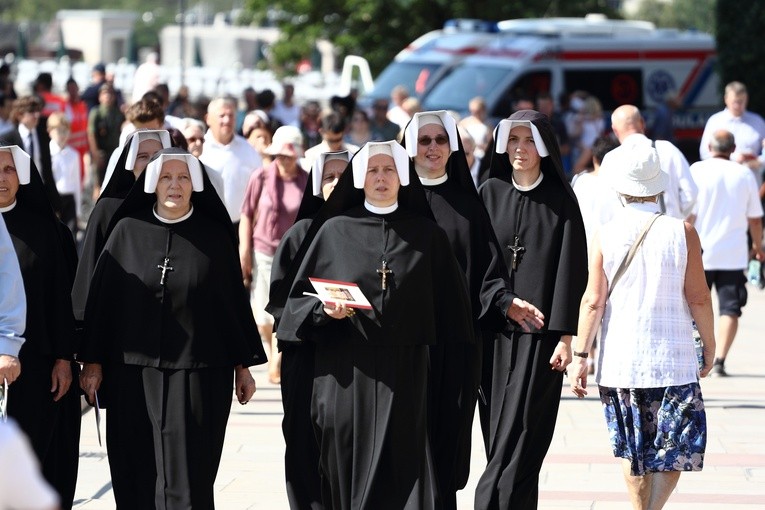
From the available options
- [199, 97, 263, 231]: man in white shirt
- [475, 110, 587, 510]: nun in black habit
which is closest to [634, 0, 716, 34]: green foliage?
[199, 97, 263, 231]: man in white shirt

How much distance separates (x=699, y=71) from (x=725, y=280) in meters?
14.6

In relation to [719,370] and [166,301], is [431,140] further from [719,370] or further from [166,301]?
[719,370]

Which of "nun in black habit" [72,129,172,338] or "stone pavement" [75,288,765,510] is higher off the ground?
"nun in black habit" [72,129,172,338]

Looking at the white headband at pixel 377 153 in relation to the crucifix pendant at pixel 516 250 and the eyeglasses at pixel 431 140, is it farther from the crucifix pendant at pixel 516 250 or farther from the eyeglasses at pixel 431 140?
the crucifix pendant at pixel 516 250

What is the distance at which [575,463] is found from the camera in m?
8.96

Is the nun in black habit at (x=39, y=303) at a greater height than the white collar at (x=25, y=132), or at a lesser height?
greater

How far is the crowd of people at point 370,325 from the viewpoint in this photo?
20.6 ft

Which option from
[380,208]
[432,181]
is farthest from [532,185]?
[380,208]

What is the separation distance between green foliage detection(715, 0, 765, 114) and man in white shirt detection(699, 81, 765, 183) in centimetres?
728

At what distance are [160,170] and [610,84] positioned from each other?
64.3ft

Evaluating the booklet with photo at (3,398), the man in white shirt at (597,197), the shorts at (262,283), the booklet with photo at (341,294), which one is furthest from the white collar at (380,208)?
the shorts at (262,283)

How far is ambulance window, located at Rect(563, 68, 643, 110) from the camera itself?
82.9ft

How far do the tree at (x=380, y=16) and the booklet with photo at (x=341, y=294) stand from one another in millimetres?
30478

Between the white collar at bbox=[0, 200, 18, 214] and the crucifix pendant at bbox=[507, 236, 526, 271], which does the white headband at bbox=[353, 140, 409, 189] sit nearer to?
the crucifix pendant at bbox=[507, 236, 526, 271]
